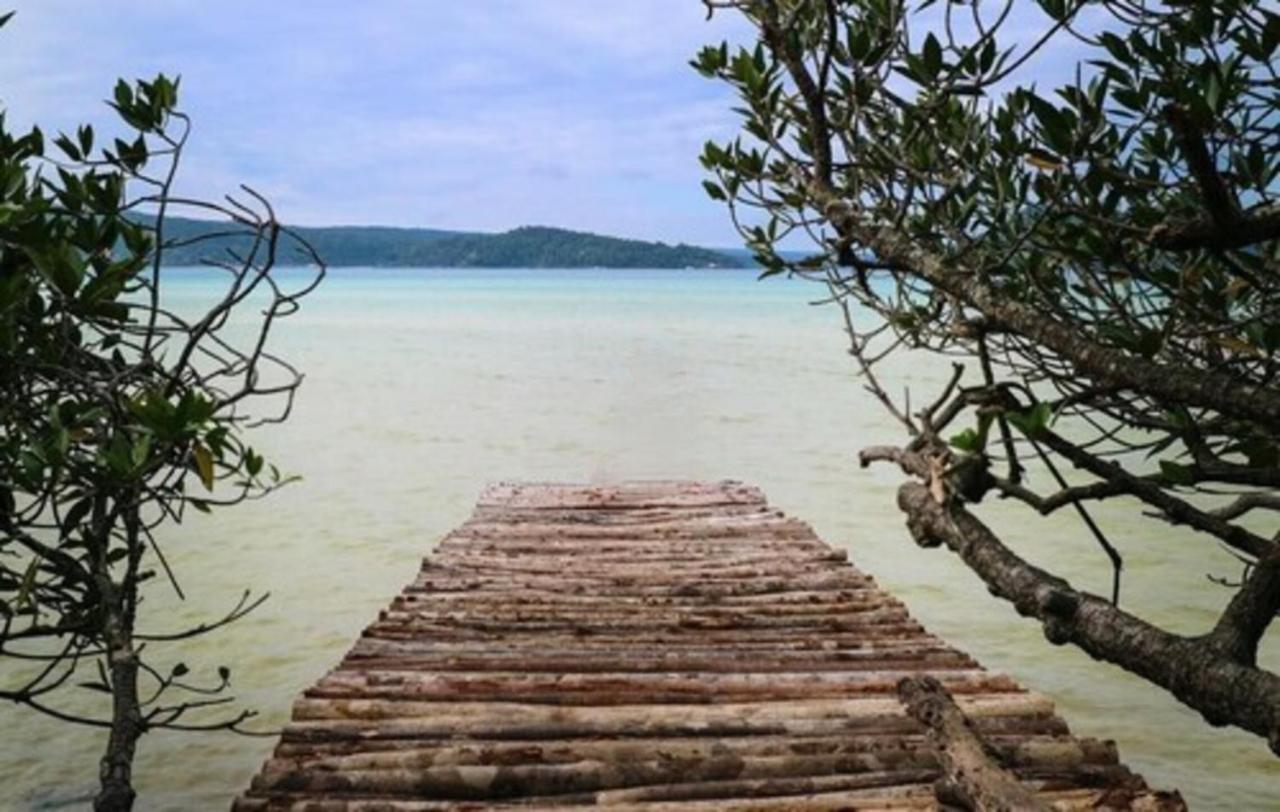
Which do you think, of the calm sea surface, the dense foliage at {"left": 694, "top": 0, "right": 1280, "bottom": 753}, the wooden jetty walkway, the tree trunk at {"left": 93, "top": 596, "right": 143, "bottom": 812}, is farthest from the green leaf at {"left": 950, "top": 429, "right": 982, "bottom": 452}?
the calm sea surface

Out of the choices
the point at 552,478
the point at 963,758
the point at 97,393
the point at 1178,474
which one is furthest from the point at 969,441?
the point at 552,478

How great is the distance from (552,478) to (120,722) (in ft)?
35.7

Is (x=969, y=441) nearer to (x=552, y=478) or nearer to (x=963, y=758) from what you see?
(x=963, y=758)

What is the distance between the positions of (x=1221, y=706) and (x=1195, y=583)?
8.27 meters

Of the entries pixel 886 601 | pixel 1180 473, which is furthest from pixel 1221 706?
pixel 886 601

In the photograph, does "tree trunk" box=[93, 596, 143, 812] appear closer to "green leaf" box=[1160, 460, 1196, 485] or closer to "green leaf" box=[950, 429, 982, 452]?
"green leaf" box=[950, 429, 982, 452]

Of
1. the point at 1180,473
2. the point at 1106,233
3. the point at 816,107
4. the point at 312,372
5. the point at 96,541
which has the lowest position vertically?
the point at 312,372

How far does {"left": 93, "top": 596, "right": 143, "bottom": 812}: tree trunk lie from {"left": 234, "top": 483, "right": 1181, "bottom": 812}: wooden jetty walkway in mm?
334

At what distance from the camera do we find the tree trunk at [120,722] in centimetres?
328

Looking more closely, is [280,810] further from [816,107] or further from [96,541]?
[816,107]

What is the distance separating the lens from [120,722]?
11.0 feet

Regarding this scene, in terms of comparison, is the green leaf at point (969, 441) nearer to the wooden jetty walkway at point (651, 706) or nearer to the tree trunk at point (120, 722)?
the wooden jetty walkway at point (651, 706)

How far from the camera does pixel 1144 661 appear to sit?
180 cm

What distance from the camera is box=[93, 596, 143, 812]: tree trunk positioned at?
3275mm
